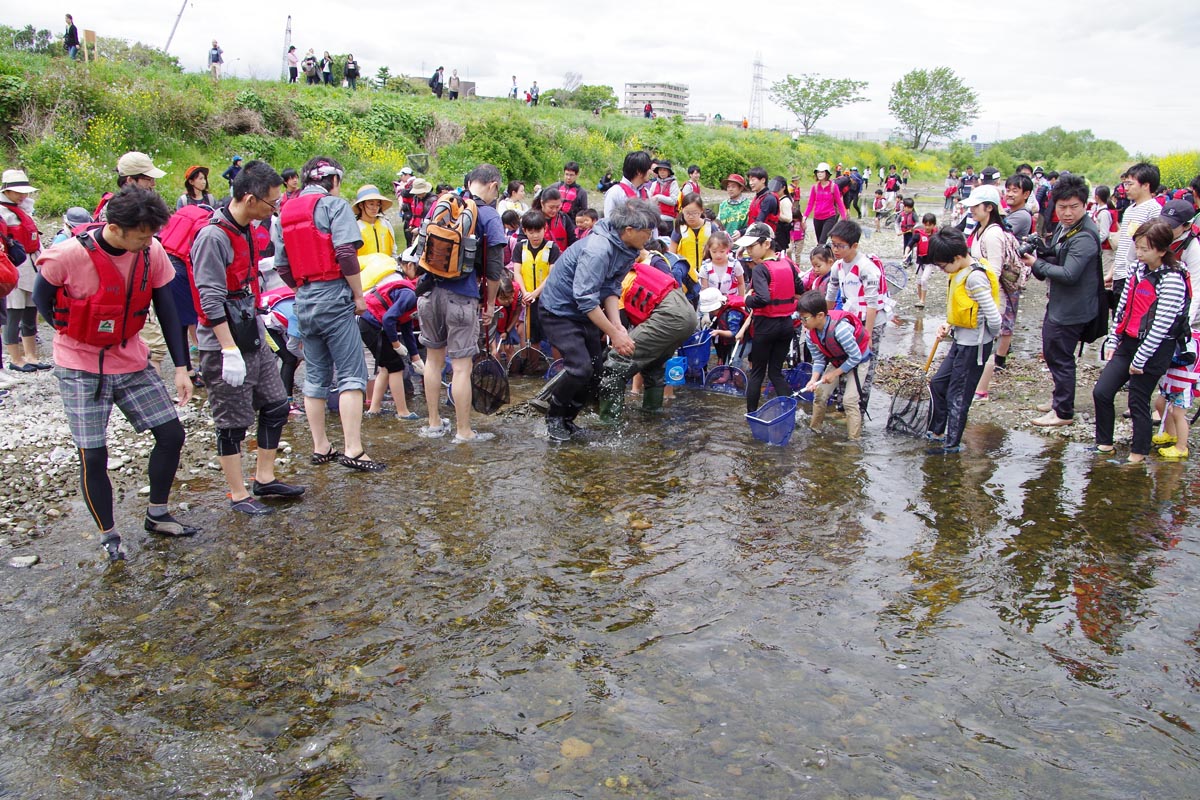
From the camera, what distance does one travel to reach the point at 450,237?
579cm

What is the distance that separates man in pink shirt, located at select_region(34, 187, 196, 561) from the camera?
13.2ft

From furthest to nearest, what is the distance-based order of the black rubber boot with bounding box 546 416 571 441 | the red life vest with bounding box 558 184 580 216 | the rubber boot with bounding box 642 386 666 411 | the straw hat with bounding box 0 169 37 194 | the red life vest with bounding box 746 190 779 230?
the red life vest with bounding box 746 190 779 230, the red life vest with bounding box 558 184 580 216, the straw hat with bounding box 0 169 37 194, the rubber boot with bounding box 642 386 666 411, the black rubber boot with bounding box 546 416 571 441

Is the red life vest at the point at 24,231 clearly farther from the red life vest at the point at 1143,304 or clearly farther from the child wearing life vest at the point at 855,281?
the red life vest at the point at 1143,304

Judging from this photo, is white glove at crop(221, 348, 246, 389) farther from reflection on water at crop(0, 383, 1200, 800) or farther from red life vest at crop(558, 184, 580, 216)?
red life vest at crop(558, 184, 580, 216)

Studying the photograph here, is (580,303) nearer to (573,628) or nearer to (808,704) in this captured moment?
(573,628)

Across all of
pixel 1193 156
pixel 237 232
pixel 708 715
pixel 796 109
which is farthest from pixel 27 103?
pixel 796 109

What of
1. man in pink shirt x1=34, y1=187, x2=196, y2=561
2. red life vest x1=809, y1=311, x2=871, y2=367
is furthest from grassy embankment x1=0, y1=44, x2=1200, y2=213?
red life vest x1=809, y1=311, x2=871, y2=367

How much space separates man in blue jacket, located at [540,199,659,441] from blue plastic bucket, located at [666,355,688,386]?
171 centimetres

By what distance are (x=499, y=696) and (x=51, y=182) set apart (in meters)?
19.2

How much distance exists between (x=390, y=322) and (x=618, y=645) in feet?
13.1

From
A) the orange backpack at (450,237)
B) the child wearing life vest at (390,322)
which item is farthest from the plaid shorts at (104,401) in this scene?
the child wearing life vest at (390,322)

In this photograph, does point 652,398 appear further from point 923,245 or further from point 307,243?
point 923,245

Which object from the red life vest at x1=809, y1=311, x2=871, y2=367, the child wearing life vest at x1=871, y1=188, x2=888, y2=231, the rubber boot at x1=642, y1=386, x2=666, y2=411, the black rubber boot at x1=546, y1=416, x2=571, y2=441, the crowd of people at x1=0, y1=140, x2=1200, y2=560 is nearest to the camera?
the crowd of people at x1=0, y1=140, x2=1200, y2=560

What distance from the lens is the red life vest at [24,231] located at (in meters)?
8.05
